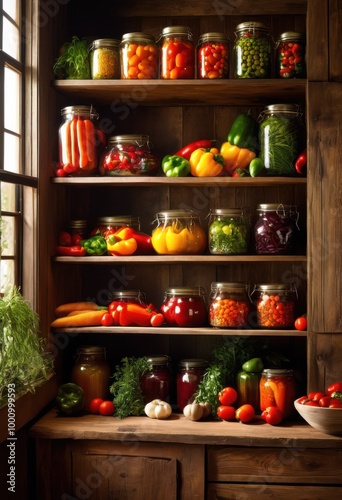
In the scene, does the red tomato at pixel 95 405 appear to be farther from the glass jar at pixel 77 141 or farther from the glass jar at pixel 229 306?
the glass jar at pixel 77 141

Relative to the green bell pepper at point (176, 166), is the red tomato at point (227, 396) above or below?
below

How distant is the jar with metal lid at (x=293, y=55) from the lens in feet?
10.6

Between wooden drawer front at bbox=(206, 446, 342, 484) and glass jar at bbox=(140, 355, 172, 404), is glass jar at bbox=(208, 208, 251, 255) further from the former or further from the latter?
wooden drawer front at bbox=(206, 446, 342, 484)

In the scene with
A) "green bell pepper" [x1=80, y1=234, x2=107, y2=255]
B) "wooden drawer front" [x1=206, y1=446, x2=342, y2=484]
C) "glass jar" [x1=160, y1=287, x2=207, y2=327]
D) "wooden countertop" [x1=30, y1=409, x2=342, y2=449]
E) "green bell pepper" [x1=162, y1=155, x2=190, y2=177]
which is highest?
"green bell pepper" [x1=162, y1=155, x2=190, y2=177]

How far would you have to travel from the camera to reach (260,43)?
127 inches

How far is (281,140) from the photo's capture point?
3258mm

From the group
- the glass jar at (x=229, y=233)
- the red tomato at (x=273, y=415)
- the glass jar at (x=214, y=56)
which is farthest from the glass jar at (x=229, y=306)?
the glass jar at (x=214, y=56)

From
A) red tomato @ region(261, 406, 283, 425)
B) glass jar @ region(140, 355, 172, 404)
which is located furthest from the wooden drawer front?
glass jar @ region(140, 355, 172, 404)

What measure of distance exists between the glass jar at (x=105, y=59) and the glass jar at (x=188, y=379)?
54.5 inches

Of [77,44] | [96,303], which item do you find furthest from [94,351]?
[77,44]

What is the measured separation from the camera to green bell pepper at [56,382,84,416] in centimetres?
321

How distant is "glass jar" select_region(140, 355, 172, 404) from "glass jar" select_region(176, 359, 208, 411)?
7cm

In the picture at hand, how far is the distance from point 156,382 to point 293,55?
1625 millimetres

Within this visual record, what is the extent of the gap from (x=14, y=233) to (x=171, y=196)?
0.89m
